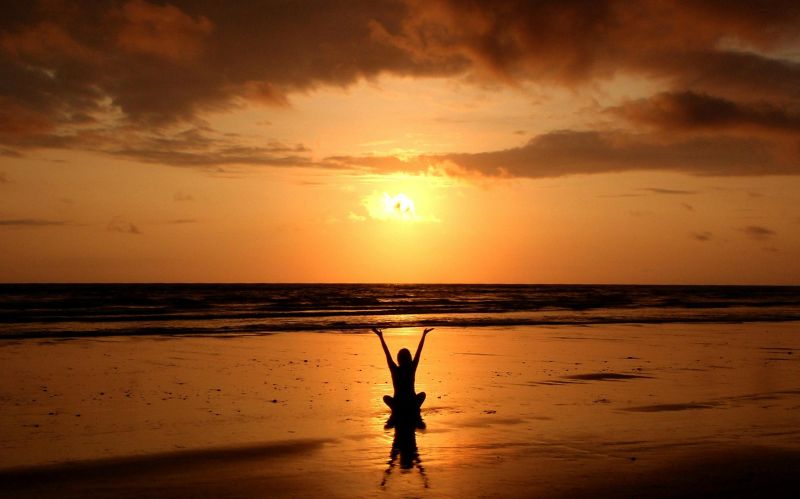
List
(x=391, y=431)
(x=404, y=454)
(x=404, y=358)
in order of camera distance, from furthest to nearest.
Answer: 1. (x=404, y=358)
2. (x=391, y=431)
3. (x=404, y=454)

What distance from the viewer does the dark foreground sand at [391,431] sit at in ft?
28.9

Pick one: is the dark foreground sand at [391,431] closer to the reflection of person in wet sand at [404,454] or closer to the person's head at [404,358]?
the reflection of person in wet sand at [404,454]

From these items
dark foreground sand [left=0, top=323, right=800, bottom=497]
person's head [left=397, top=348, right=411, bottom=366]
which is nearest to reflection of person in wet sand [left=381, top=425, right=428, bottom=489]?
dark foreground sand [left=0, top=323, right=800, bottom=497]

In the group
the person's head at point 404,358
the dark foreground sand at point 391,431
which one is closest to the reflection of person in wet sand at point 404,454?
the dark foreground sand at point 391,431

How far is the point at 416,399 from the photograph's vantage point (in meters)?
12.2

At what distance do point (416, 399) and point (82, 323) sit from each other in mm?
31120

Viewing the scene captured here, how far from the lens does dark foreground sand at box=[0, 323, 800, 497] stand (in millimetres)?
8805

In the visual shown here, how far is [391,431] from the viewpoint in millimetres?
11594

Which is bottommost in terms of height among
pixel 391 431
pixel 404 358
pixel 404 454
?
pixel 404 454

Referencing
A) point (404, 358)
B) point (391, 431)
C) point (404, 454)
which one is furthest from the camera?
point (404, 358)

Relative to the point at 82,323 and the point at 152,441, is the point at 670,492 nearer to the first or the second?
the point at 152,441

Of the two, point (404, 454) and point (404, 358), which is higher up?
point (404, 358)

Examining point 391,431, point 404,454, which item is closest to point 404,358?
point 391,431

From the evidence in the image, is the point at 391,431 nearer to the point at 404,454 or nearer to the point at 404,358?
the point at 404,358
